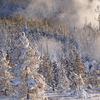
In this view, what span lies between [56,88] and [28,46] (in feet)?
136

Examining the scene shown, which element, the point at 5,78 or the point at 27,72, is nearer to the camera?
the point at 27,72

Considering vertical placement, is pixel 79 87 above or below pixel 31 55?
below

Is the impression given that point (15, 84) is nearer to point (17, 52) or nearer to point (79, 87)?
point (17, 52)

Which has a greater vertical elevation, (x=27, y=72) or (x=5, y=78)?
→ (x=27, y=72)

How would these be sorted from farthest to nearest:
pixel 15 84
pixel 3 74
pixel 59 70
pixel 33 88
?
pixel 59 70 → pixel 3 74 → pixel 15 84 → pixel 33 88

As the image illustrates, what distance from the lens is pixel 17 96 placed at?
213ft

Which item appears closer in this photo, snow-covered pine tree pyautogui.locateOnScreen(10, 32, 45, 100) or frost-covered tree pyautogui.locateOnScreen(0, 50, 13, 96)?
snow-covered pine tree pyautogui.locateOnScreen(10, 32, 45, 100)

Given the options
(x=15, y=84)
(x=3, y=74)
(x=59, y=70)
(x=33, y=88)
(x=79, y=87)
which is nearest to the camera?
(x=33, y=88)

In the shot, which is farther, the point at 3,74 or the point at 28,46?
the point at 3,74

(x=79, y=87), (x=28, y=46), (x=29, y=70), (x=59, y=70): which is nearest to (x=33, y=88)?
(x=29, y=70)

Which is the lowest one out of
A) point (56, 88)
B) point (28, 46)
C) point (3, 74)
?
point (56, 88)

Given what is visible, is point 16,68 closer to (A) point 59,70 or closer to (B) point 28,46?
(B) point 28,46

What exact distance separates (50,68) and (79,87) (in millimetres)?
18523

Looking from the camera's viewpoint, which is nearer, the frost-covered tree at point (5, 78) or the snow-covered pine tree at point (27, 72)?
the snow-covered pine tree at point (27, 72)
